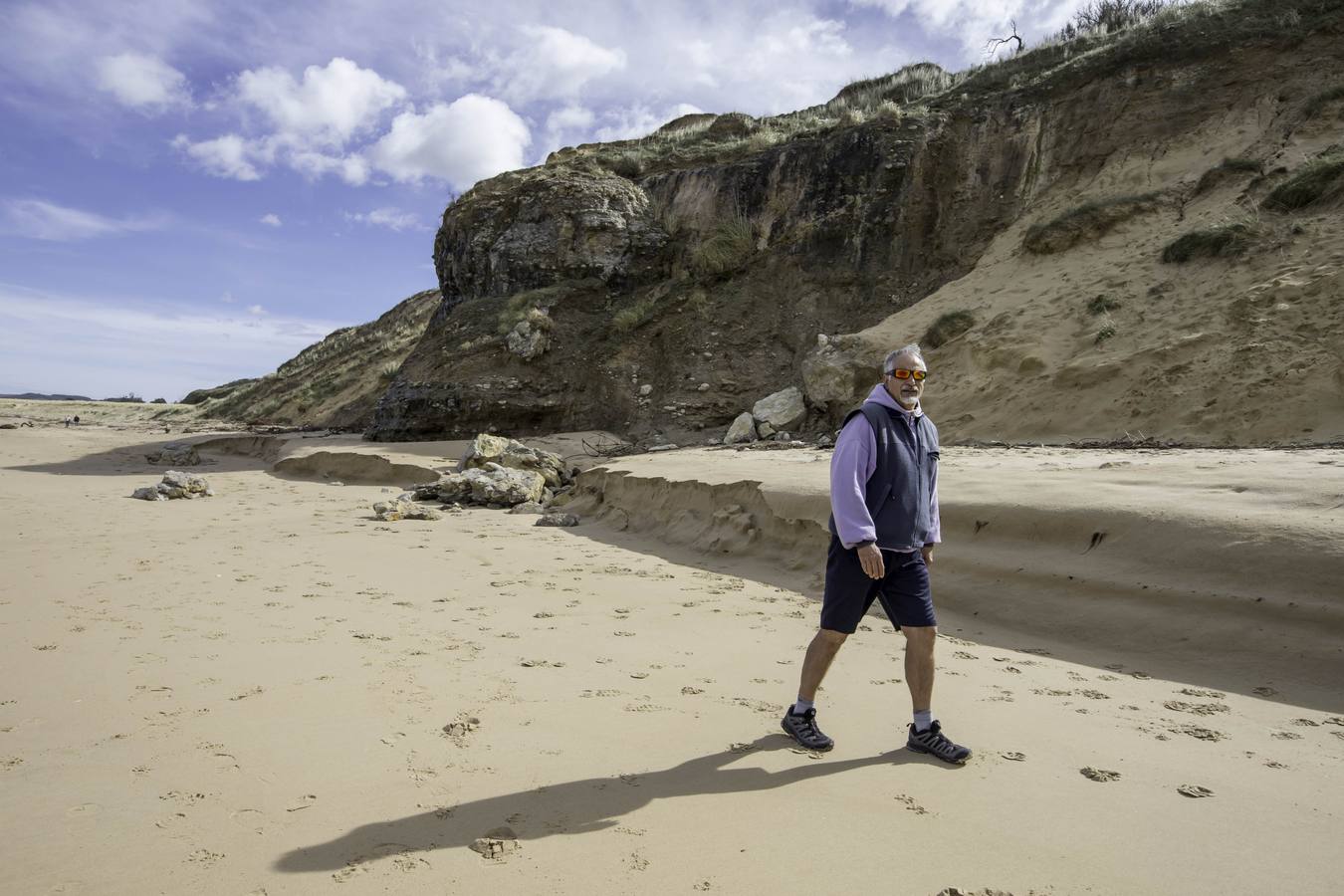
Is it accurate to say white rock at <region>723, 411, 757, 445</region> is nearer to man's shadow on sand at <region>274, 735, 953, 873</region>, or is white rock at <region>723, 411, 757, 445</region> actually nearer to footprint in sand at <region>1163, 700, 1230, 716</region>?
footprint in sand at <region>1163, 700, 1230, 716</region>

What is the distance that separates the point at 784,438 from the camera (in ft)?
44.8

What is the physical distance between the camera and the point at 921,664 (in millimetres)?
3139

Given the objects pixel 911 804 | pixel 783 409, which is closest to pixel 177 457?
pixel 783 409

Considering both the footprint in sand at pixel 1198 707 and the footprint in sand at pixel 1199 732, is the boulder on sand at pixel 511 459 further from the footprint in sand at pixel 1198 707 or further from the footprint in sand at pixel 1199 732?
the footprint in sand at pixel 1199 732

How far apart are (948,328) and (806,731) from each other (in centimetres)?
1117

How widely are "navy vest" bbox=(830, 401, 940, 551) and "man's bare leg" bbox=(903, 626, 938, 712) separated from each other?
0.35m

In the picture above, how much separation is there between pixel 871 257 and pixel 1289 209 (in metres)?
7.86

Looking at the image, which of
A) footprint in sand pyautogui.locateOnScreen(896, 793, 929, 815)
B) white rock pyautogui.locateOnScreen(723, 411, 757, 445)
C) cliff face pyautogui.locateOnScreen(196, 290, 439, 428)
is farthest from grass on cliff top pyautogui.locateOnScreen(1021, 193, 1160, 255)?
cliff face pyautogui.locateOnScreen(196, 290, 439, 428)

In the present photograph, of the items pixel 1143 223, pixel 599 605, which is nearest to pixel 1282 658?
pixel 599 605

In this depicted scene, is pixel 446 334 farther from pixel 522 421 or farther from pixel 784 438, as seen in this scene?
pixel 784 438

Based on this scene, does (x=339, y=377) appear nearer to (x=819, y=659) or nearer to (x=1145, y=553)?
(x=1145, y=553)

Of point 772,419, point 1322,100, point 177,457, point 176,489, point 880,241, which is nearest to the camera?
point 176,489

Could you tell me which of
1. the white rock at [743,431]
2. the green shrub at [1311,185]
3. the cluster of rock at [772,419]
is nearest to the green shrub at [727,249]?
the cluster of rock at [772,419]

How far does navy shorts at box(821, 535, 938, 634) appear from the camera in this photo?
3170 millimetres
